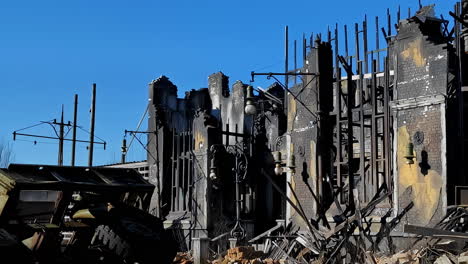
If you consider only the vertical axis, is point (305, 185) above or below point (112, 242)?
above

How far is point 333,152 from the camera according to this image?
1858 cm

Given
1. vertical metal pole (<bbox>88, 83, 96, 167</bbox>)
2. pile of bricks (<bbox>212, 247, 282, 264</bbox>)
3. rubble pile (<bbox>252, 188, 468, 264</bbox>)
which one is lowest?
pile of bricks (<bbox>212, 247, 282, 264</bbox>)

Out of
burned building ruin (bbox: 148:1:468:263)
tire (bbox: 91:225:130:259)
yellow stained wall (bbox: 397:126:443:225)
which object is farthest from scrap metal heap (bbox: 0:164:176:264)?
yellow stained wall (bbox: 397:126:443:225)

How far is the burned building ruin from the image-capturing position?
14.4m

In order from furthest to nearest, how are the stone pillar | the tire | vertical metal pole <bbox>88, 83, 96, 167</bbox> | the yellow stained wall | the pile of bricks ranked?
1. vertical metal pole <bbox>88, 83, 96, 167</bbox>
2. the stone pillar
3. the pile of bricks
4. the yellow stained wall
5. the tire

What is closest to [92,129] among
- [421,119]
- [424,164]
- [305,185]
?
[305,185]

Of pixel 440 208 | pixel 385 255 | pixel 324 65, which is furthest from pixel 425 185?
pixel 324 65

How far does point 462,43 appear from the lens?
1798cm

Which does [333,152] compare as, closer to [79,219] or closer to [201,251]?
[201,251]

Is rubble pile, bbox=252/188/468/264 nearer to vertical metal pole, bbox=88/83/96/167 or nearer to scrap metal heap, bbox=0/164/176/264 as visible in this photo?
scrap metal heap, bbox=0/164/176/264

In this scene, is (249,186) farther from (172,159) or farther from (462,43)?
(462,43)

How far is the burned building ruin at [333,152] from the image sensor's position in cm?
1445

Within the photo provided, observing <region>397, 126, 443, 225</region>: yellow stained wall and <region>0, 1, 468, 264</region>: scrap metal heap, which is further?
<region>397, 126, 443, 225</region>: yellow stained wall

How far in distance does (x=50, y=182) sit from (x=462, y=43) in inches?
570
